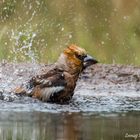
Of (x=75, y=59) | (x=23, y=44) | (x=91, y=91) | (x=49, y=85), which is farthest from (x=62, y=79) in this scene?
(x=23, y=44)

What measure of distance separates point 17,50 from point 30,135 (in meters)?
8.03

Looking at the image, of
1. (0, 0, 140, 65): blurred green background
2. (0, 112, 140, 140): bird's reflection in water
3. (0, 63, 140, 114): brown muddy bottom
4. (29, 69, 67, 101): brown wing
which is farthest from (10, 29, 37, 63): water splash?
(0, 112, 140, 140): bird's reflection in water

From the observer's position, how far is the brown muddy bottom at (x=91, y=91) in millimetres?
8961

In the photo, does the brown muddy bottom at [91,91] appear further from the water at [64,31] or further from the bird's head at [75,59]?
the bird's head at [75,59]

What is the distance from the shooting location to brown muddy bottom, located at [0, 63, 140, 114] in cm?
896

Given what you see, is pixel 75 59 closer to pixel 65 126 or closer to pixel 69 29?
pixel 65 126

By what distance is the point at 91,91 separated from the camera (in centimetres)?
1102

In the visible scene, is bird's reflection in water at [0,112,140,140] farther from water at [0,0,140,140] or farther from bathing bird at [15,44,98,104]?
water at [0,0,140,140]

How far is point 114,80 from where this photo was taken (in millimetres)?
12188

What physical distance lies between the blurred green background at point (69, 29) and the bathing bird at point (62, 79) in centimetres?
502

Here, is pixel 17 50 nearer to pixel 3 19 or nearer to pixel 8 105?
pixel 3 19

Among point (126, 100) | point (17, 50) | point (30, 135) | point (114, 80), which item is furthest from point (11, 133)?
point (17, 50)

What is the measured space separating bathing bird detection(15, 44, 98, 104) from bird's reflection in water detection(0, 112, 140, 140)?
829 mm

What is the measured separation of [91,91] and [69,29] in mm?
4193
